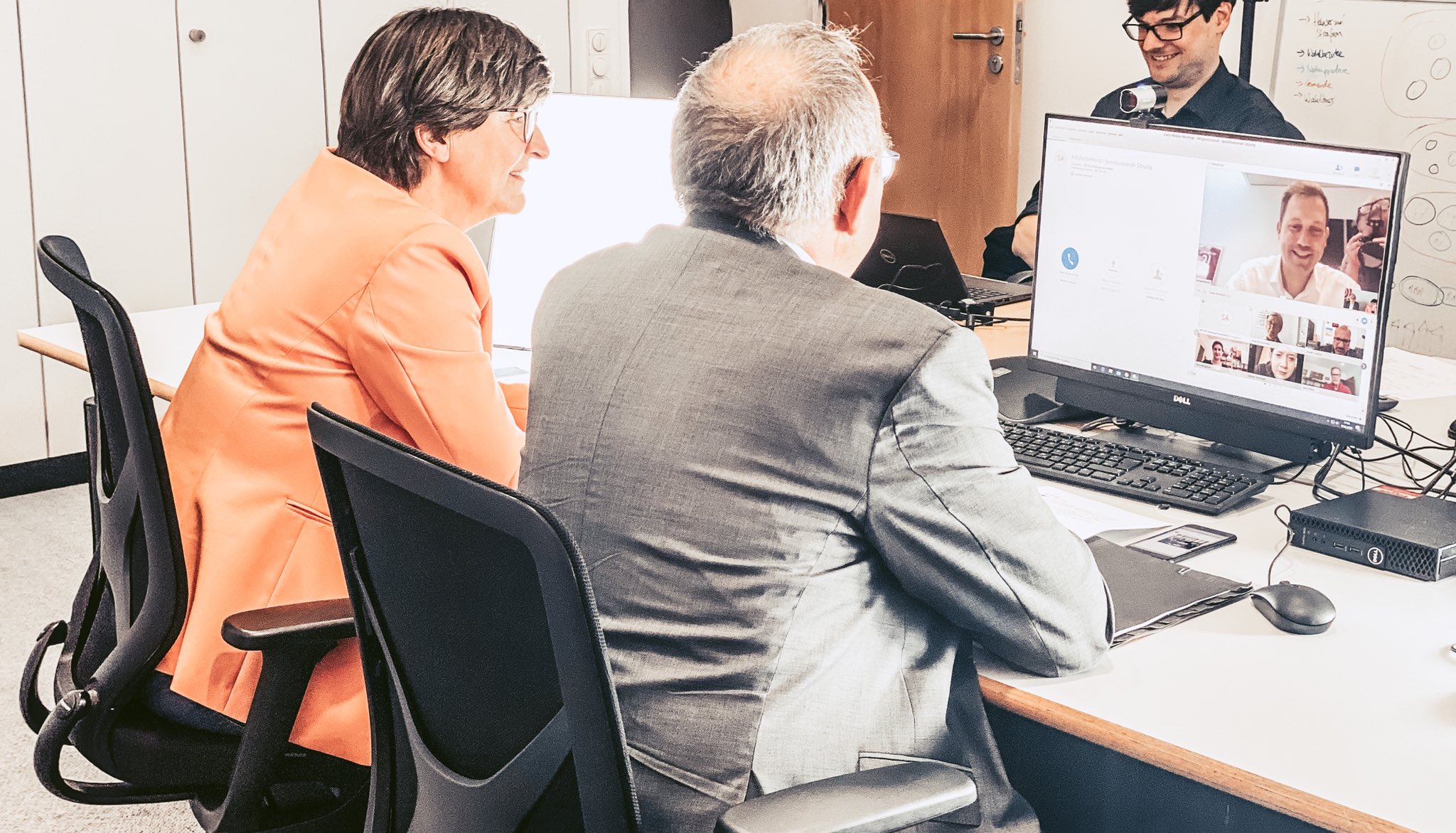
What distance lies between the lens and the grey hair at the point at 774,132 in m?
1.24

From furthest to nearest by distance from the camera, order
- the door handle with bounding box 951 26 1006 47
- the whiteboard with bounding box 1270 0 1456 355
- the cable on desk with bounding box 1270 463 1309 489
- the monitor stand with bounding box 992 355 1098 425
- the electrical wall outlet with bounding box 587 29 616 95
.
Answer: the door handle with bounding box 951 26 1006 47 < the electrical wall outlet with bounding box 587 29 616 95 < the whiteboard with bounding box 1270 0 1456 355 < the monitor stand with bounding box 992 355 1098 425 < the cable on desk with bounding box 1270 463 1309 489

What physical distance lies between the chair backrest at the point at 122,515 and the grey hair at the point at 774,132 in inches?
25.4

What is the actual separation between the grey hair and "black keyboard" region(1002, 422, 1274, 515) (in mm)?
658

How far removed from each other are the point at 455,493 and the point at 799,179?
0.49 metres

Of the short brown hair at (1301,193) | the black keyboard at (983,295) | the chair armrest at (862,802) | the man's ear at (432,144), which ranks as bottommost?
the chair armrest at (862,802)

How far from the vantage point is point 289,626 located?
4.56 ft

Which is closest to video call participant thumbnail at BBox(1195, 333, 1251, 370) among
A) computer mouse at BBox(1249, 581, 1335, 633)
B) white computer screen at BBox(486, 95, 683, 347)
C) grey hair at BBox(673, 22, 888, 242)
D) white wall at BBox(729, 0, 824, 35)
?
computer mouse at BBox(1249, 581, 1335, 633)

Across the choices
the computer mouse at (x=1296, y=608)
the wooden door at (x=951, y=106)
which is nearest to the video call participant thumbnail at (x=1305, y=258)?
the computer mouse at (x=1296, y=608)

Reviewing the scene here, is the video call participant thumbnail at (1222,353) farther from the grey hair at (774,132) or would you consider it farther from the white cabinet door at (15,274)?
the white cabinet door at (15,274)

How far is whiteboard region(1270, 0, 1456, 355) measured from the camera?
12.3ft

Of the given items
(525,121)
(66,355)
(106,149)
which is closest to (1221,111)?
(525,121)

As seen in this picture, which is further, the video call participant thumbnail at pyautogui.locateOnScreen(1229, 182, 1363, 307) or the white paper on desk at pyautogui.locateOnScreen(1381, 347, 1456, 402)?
the white paper on desk at pyautogui.locateOnScreen(1381, 347, 1456, 402)

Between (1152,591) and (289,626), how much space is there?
91 cm

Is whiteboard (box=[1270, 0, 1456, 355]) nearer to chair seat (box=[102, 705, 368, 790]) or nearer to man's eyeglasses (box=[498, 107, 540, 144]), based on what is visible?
man's eyeglasses (box=[498, 107, 540, 144])
